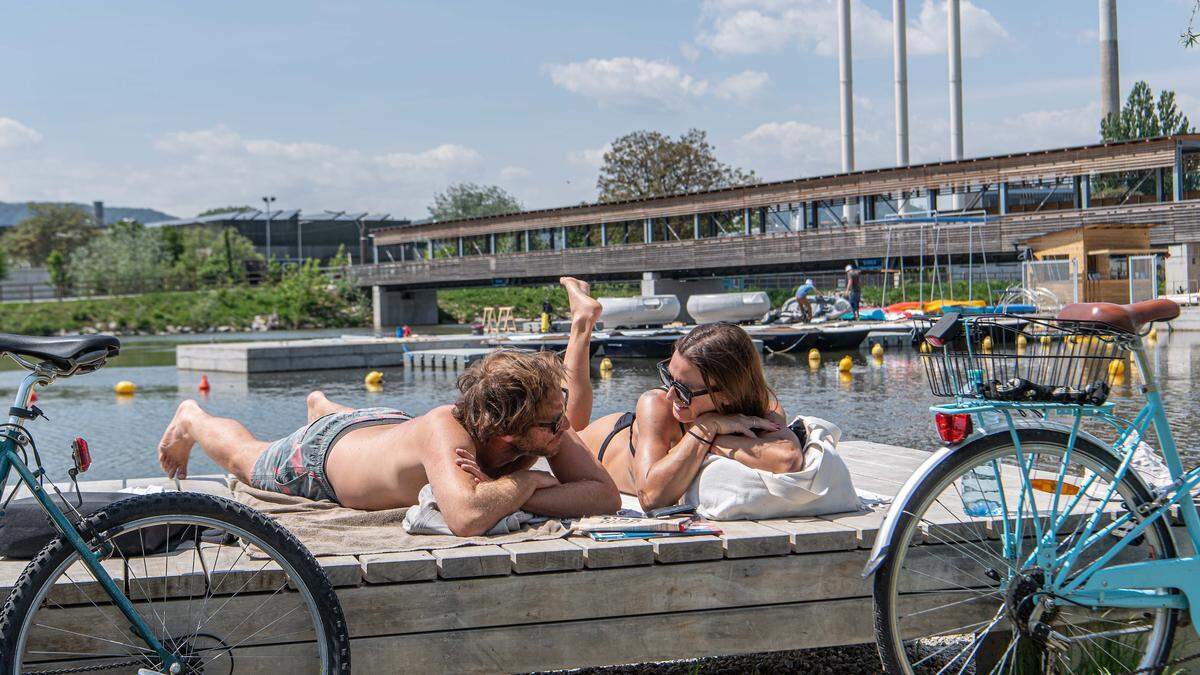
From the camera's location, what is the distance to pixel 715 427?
3.55 m

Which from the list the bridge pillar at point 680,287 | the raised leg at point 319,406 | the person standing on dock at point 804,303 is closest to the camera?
the raised leg at point 319,406

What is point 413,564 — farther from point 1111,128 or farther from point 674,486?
point 1111,128

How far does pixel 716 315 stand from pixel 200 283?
139ft

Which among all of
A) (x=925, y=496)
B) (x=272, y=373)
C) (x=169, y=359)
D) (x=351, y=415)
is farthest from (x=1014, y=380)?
(x=169, y=359)

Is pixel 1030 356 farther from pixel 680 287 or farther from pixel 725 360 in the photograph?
pixel 680 287

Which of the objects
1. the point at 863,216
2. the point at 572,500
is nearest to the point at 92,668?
the point at 572,500

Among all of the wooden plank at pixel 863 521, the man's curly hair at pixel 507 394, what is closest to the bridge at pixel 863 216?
the wooden plank at pixel 863 521

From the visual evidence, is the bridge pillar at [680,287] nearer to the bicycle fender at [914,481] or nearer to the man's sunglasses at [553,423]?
the man's sunglasses at [553,423]

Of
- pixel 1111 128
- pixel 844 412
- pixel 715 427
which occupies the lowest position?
pixel 844 412

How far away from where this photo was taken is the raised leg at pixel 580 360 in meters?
4.37

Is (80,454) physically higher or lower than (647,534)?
higher

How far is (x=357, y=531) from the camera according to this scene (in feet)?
11.1

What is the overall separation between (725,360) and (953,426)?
0.88 meters

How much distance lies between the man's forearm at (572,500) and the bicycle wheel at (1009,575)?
2.96ft
